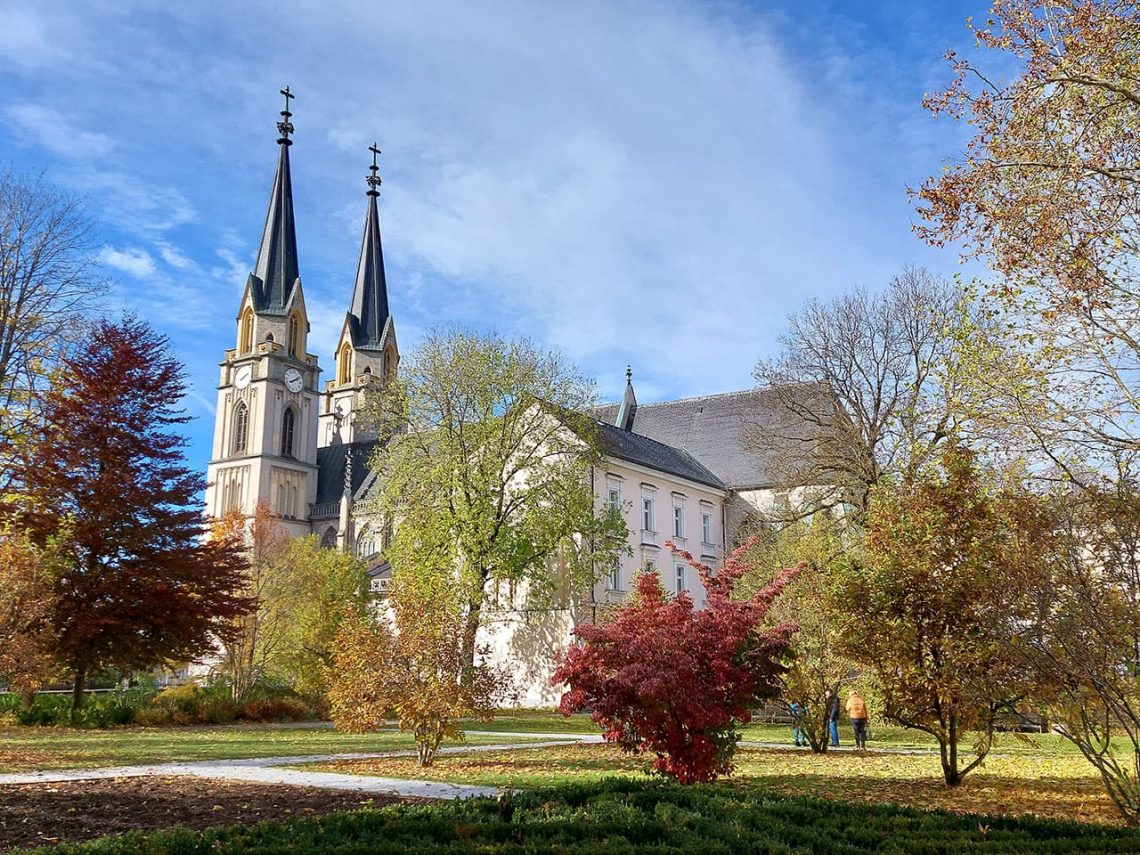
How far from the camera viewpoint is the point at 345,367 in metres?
91.8

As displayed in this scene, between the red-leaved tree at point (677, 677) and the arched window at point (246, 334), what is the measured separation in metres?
72.4

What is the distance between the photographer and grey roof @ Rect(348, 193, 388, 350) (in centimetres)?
9069

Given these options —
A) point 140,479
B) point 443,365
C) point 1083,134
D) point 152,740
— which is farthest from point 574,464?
point 1083,134

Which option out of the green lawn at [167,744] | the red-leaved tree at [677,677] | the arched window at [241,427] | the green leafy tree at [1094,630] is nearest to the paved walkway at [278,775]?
the green lawn at [167,744]

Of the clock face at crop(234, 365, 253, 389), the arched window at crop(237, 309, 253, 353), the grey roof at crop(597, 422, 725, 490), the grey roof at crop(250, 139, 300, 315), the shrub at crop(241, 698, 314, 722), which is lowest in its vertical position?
the shrub at crop(241, 698, 314, 722)

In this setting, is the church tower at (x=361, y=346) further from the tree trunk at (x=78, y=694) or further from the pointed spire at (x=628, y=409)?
the tree trunk at (x=78, y=694)

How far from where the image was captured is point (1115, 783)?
959cm

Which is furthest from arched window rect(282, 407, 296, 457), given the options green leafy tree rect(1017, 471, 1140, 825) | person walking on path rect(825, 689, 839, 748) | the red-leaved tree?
green leafy tree rect(1017, 471, 1140, 825)

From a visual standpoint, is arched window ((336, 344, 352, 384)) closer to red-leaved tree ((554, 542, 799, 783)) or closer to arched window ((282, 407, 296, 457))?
arched window ((282, 407, 296, 457))

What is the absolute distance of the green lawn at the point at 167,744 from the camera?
14.0 metres

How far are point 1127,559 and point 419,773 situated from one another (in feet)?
28.8

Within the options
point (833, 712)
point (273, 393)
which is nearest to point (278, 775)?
point (833, 712)

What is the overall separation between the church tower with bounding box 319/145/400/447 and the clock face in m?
12.9

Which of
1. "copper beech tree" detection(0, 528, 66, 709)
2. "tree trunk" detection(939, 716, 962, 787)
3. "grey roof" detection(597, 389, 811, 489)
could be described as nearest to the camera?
"tree trunk" detection(939, 716, 962, 787)
